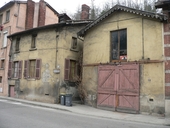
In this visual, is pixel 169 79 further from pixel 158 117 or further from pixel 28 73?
pixel 28 73

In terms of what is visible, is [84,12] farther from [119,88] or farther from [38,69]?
[119,88]

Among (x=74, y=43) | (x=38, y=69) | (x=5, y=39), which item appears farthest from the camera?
(x=5, y=39)

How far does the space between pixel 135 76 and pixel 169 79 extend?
211cm

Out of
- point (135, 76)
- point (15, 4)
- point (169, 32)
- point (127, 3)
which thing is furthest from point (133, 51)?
point (127, 3)

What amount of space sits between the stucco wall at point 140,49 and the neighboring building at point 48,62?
225 cm

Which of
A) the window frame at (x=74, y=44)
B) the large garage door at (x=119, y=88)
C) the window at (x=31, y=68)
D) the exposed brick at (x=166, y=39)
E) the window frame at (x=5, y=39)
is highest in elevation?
the window frame at (x=5, y=39)

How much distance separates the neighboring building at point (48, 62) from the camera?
16.1m

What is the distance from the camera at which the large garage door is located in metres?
12.2

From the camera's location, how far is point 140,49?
12.4 meters

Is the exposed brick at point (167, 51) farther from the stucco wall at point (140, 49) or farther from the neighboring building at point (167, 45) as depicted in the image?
the stucco wall at point (140, 49)

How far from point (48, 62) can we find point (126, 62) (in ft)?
24.3

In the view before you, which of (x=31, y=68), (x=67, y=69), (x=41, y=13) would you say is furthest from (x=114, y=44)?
(x=41, y=13)

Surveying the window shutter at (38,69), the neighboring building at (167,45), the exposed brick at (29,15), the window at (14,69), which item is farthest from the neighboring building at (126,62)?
the exposed brick at (29,15)

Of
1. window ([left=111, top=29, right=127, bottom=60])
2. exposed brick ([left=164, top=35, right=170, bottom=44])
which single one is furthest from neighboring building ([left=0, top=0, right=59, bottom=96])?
exposed brick ([left=164, top=35, right=170, bottom=44])
